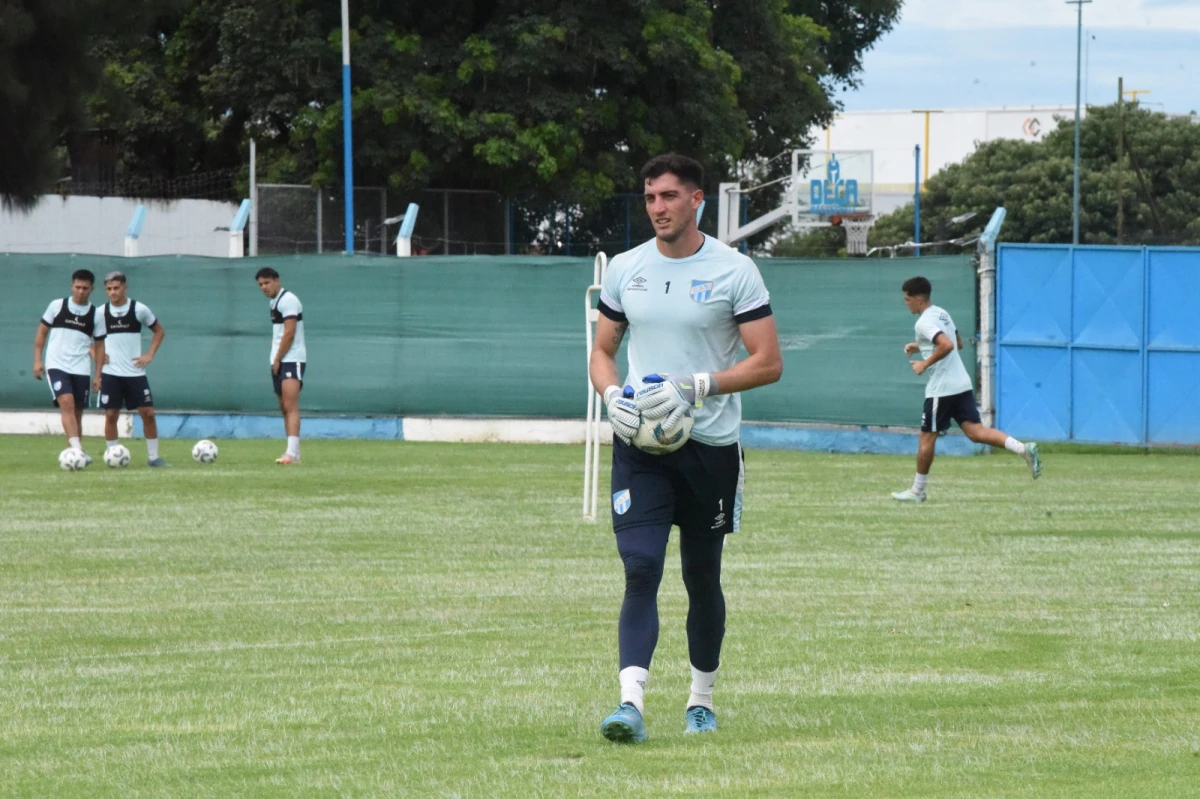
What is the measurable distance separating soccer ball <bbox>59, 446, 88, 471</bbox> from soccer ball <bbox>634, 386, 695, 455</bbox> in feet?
47.4

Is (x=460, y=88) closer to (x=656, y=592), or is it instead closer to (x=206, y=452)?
(x=206, y=452)

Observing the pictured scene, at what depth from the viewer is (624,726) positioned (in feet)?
21.0

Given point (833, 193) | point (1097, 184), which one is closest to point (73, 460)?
point (833, 193)

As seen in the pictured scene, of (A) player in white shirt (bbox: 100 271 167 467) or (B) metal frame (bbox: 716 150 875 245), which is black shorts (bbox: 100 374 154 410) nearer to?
(A) player in white shirt (bbox: 100 271 167 467)

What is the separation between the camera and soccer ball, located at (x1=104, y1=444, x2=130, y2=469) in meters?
20.2

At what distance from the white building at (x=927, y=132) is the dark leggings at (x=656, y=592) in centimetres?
11045

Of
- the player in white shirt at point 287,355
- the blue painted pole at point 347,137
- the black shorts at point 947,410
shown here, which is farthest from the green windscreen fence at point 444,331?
the blue painted pole at point 347,137

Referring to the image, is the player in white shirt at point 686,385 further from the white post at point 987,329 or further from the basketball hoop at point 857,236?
the basketball hoop at point 857,236

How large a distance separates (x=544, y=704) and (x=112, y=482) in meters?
12.1

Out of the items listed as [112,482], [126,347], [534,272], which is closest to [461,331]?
[534,272]

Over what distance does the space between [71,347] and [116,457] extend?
4.41ft

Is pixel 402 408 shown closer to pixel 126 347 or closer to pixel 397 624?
pixel 126 347

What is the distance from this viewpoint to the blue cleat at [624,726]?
21.1ft

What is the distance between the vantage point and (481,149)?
40.0 metres
